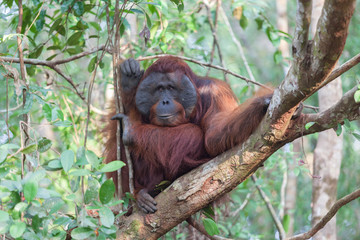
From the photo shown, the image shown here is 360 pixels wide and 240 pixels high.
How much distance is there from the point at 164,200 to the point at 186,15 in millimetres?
3527

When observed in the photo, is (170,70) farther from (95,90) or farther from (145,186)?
(95,90)

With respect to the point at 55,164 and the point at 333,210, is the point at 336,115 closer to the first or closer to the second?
the point at 333,210

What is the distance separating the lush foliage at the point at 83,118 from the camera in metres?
2.56

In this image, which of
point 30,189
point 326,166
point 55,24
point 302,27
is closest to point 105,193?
point 30,189

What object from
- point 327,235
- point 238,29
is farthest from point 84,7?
point 238,29

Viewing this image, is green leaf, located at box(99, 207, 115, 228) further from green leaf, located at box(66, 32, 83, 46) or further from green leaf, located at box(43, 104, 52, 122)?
green leaf, located at box(66, 32, 83, 46)

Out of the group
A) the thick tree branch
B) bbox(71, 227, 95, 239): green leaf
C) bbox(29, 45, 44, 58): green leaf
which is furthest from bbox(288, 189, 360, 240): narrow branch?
bbox(29, 45, 44, 58): green leaf

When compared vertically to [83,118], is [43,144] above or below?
above

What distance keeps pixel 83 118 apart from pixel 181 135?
8.09ft

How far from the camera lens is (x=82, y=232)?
2.50m

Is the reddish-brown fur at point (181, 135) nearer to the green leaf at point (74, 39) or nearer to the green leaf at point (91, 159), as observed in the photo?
the green leaf at point (74, 39)

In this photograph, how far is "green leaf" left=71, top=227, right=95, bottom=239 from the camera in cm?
247

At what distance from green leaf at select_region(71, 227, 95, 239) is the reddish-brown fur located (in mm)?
1341

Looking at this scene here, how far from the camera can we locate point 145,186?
430cm
